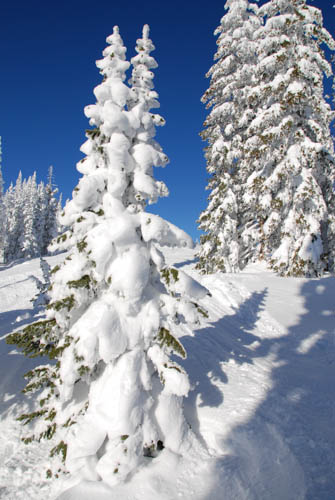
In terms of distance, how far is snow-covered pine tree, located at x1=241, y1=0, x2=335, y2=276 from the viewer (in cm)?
1469

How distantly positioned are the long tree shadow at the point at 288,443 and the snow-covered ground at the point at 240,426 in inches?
0.6

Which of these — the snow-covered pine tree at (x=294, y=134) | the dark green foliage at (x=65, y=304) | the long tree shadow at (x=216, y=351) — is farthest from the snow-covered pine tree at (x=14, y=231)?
the dark green foliage at (x=65, y=304)

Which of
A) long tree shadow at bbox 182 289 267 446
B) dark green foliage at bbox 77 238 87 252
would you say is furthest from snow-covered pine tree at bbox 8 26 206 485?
long tree shadow at bbox 182 289 267 446

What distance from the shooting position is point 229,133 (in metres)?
19.1

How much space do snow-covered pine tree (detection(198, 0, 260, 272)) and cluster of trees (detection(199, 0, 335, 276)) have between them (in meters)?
0.06

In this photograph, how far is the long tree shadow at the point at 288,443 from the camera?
4090mm

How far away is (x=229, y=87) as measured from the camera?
19234mm

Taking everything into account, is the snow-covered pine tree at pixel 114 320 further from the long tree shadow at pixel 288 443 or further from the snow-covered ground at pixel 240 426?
the long tree shadow at pixel 288 443

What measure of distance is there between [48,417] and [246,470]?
3.08 meters

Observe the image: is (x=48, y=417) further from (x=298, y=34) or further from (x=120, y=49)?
(x=298, y=34)

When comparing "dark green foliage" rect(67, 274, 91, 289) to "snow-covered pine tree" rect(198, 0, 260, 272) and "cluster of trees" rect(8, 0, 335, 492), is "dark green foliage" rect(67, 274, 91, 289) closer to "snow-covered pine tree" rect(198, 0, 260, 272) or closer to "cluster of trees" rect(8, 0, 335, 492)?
"cluster of trees" rect(8, 0, 335, 492)

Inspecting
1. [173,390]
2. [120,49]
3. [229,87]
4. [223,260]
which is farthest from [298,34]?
[173,390]

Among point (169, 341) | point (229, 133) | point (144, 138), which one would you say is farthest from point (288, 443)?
point (229, 133)

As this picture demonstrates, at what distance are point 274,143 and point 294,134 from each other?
3.76 ft
